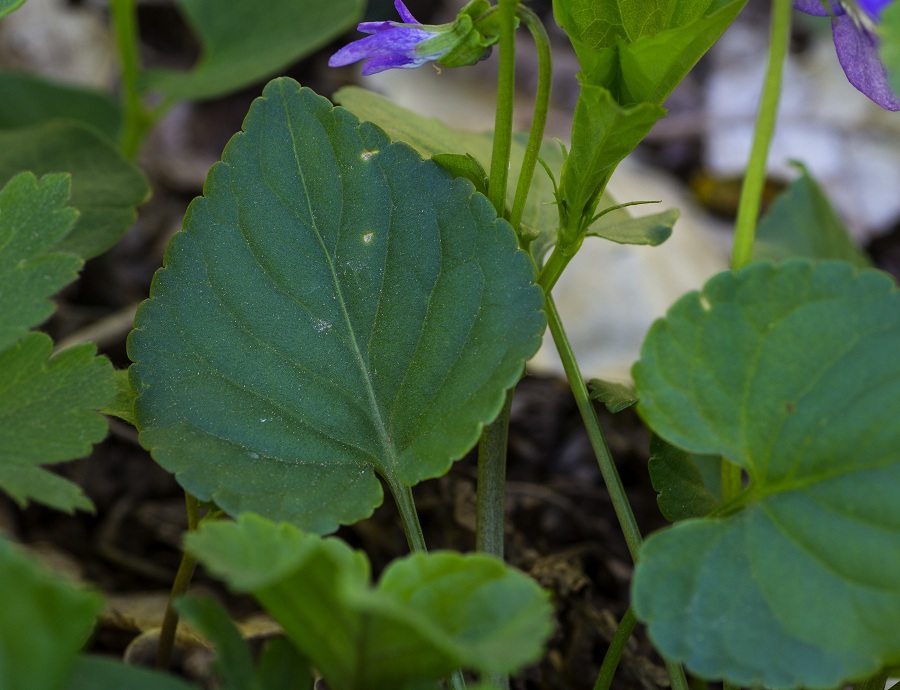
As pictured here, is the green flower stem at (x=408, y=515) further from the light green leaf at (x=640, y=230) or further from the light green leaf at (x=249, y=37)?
the light green leaf at (x=249, y=37)

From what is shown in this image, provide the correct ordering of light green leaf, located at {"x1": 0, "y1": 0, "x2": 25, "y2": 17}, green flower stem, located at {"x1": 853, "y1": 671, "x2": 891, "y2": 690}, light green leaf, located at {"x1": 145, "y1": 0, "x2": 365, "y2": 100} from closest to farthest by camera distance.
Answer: green flower stem, located at {"x1": 853, "y1": 671, "x2": 891, "y2": 690} < light green leaf, located at {"x1": 0, "y1": 0, "x2": 25, "y2": 17} < light green leaf, located at {"x1": 145, "y1": 0, "x2": 365, "y2": 100}

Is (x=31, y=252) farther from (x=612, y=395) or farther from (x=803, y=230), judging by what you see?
(x=803, y=230)

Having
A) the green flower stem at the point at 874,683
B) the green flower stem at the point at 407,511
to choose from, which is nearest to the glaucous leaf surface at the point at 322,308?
the green flower stem at the point at 407,511

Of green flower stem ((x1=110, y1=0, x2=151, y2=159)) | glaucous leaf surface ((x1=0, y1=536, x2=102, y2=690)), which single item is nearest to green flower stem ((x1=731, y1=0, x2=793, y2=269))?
glaucous leaf surface ((x1=0, y1=536, x2=102, y2=690))

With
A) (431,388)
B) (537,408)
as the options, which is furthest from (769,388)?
(537,408)

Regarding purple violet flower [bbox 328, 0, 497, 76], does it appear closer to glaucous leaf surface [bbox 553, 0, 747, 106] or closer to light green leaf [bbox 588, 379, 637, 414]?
glaucous leaf surface [bbox 553, 0, 747, 106]

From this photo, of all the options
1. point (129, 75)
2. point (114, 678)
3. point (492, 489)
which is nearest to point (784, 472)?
point (492, 489)
